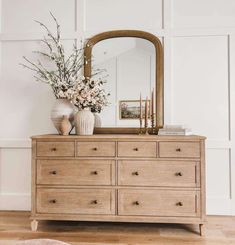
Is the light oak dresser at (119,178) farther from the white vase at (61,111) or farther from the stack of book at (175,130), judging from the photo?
the white vase at (61,111)

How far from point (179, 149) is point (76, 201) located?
3.50 ft

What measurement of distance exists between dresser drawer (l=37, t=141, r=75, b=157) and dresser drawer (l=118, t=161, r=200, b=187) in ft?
1.58

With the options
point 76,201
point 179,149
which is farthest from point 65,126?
point 179,149

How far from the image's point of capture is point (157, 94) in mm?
3281

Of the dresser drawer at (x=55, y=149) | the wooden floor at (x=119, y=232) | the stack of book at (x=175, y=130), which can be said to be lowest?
the wooden floor at (x=119, y=232)

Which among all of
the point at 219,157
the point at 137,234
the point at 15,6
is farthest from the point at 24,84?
the point at 219,157

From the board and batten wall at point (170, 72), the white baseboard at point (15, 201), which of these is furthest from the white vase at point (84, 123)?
the white baseboard at point (15, 201)

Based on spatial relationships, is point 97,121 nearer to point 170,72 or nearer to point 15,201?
point 170,72

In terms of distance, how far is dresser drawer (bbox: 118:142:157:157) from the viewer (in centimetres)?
275

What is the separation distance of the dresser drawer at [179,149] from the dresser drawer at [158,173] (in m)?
0.07

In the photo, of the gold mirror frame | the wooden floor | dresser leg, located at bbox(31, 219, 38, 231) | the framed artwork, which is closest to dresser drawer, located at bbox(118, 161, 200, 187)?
the wooden floor

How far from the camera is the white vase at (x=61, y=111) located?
310cm

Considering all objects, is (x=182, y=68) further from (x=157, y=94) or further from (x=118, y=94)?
(x=118, y=94)

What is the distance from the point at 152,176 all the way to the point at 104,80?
1244 mm
